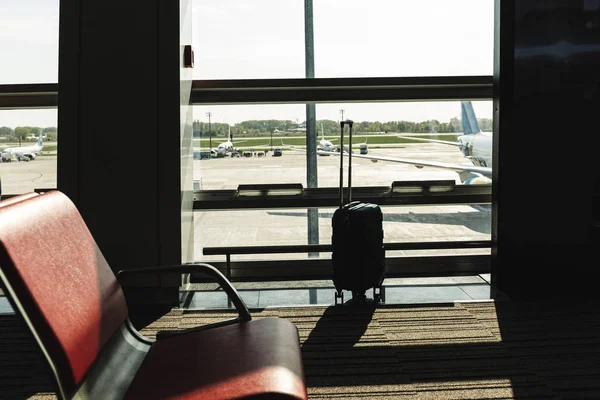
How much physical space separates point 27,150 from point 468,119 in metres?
3.31

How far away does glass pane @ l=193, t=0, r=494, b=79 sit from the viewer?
451cm

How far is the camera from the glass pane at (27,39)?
4332 mm

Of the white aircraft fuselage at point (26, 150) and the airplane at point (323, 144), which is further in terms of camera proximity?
the airplane at point (323, 144)

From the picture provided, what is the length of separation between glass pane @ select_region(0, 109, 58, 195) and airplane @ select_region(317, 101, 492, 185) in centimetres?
214

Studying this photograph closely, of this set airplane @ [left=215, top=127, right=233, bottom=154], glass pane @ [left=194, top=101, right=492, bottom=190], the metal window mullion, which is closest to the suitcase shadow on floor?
glass pane @ [left=194, top=101, right=492, bottom=190]

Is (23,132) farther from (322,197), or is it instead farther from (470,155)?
(470,155)

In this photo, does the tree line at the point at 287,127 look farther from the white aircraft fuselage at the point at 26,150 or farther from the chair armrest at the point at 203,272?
the chair armrest at the point at 203,272

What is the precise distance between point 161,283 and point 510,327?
231 cm

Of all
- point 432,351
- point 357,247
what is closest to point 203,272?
point 432,351

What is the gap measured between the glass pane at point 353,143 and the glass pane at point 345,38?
0.88ft

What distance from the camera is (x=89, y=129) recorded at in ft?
13.8

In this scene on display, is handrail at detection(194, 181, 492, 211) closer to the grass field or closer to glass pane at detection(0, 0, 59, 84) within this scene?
the grass field

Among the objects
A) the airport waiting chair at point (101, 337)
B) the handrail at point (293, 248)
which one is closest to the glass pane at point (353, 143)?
the handrail at point (293, 248)

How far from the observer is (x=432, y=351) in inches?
125
